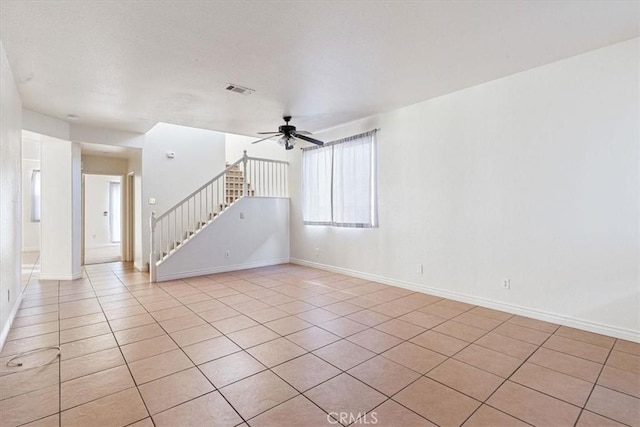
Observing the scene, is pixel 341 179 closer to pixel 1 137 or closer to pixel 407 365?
pixel 407 365

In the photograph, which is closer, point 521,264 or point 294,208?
point 521,264

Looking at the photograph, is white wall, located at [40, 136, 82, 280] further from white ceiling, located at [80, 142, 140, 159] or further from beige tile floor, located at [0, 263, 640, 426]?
beige tile floor, located at [0, 263, 640, 426]

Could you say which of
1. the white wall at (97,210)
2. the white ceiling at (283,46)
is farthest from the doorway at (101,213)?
the white ceiling at (283,46)

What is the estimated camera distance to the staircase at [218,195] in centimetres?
648

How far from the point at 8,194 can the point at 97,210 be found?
811 centimetres

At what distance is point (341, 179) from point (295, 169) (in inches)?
65.3

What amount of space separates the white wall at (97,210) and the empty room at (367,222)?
17.1 feet

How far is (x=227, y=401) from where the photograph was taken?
2.08 meters

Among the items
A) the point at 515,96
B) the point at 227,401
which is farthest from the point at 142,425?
the point at 515,96

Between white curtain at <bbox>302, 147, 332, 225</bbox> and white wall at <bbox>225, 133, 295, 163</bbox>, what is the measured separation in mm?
981

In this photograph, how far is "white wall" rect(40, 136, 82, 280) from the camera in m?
5.58

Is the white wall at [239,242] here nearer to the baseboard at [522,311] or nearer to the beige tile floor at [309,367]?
the beige tile floor at [309,367]

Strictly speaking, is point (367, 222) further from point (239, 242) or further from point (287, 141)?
point (239, 242)

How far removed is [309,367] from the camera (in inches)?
99.4
